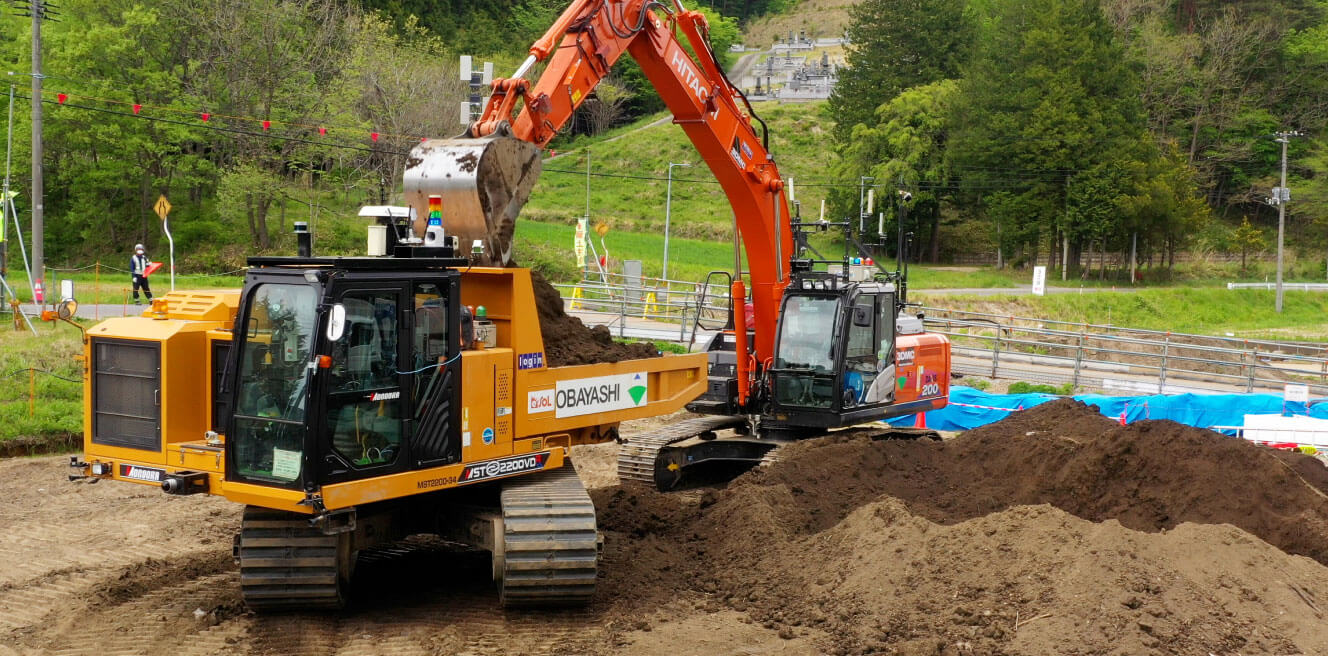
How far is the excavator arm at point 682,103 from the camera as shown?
10.5 metres

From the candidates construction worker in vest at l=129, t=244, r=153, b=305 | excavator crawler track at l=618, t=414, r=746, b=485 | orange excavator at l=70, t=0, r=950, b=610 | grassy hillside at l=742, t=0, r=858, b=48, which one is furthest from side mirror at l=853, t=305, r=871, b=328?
grassy hillside at l=742, t=0, r=858, b=48

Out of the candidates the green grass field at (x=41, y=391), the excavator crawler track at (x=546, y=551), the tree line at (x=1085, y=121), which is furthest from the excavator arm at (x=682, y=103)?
the tree line at (x=1085, y=121)

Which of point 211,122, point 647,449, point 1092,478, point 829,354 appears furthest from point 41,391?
point 211,122

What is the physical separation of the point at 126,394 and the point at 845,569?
5792 mm

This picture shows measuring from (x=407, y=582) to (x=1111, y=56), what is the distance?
180ft

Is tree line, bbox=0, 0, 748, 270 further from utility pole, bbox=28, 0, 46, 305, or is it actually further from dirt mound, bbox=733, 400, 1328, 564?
dirt mound, bbox=733, 400, 1328, 564

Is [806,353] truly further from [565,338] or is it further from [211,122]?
[211,122]

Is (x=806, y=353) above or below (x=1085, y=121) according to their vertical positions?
below

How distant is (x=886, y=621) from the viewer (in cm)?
859

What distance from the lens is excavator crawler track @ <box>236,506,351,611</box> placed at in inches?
334

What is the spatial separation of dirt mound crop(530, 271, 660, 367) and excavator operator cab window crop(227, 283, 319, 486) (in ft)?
7.65

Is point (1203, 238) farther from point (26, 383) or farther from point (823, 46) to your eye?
point (26, 383)

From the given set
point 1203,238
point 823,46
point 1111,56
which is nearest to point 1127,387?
point 1111,56

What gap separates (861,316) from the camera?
1333 centimetres
